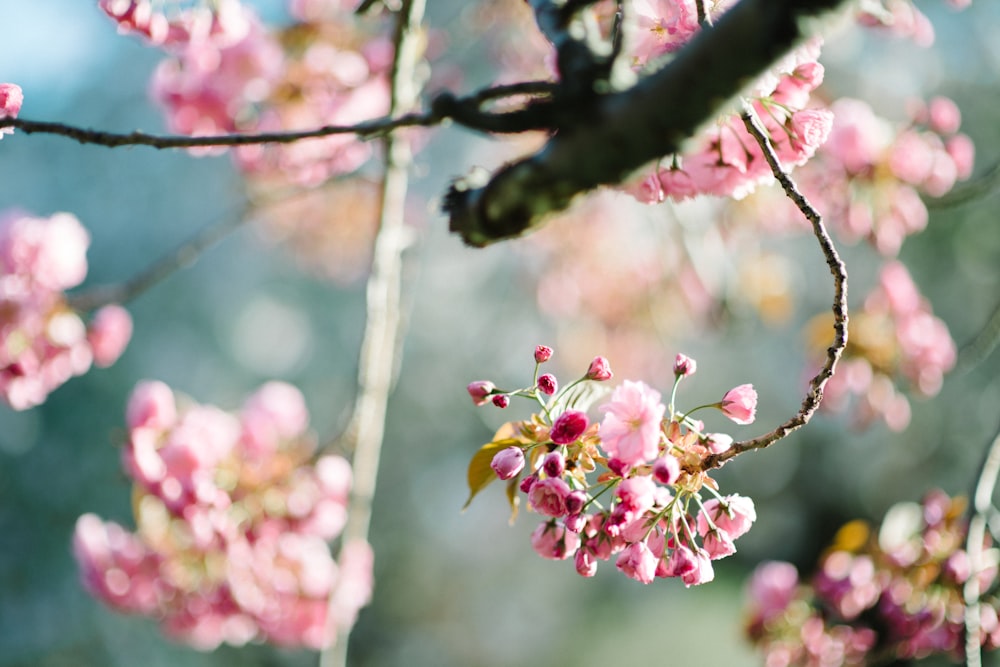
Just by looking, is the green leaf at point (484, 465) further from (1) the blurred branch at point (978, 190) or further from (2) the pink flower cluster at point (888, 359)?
(2) the pink flower cluster at point (888, 359)

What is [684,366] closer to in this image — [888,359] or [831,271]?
[831,271]

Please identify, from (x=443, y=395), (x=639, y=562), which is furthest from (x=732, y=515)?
(x=443, y=395)

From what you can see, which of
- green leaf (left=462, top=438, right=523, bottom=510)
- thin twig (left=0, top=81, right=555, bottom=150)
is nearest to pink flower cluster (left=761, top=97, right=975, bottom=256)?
green leaf (left=462, top=438, right=523, bottom=510)

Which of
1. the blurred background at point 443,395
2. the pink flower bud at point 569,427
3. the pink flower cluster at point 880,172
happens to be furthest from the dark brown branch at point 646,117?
the blurred background at point 443,395

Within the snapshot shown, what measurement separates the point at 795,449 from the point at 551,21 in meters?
4.22

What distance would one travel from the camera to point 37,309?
3.60ft

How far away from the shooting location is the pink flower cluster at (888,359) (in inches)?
52.7

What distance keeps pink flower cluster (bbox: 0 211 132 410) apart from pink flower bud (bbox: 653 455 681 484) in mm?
906

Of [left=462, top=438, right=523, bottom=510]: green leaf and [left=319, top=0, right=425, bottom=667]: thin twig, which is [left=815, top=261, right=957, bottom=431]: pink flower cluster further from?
Result: [left=462, top=438, right=523, bottom=510]: green leaf

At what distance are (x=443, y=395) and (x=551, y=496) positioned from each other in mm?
3945

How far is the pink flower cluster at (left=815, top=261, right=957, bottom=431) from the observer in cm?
134

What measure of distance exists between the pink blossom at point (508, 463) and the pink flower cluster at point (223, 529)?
0.67 metres

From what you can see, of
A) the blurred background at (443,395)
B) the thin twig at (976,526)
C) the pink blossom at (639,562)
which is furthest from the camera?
the blurred background at (443,395)

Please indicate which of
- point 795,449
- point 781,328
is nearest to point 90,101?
point 781,328
